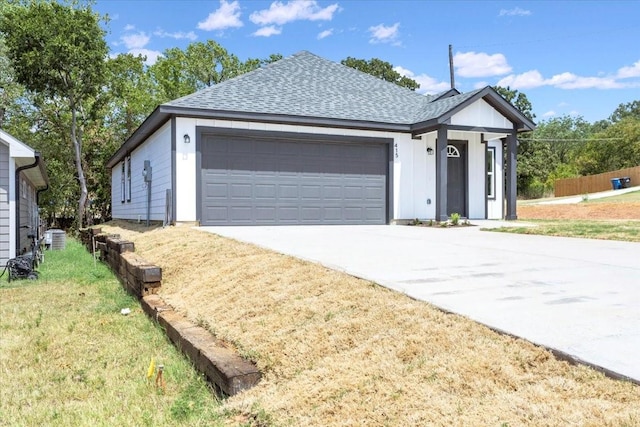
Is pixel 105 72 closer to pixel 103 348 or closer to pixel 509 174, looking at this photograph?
pixel 509 174

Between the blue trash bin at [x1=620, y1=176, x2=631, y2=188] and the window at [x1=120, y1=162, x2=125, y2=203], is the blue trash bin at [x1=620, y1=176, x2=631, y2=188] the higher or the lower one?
the higher one

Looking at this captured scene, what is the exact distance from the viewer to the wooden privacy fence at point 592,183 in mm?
33719

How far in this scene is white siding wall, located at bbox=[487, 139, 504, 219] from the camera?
14.5 metres

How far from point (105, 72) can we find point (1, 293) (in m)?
14.4

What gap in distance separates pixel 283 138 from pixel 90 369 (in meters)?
8.68

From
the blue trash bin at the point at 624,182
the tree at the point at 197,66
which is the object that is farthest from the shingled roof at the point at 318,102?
the blue trash bin at the point at 624,182

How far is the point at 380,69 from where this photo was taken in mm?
41750

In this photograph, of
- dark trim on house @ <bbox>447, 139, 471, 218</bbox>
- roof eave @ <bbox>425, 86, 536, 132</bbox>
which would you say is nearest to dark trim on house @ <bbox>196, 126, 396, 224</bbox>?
roof eave @ <bbox>425, 86, 536, 132</bbox>

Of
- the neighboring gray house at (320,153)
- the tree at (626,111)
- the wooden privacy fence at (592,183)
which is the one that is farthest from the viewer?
the tree at (626,111)

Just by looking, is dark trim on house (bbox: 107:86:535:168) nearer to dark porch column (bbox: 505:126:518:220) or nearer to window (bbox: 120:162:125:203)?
dark porch column (bbox: 505:126:518:220)

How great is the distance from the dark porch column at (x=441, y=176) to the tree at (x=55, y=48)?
13.0 meters

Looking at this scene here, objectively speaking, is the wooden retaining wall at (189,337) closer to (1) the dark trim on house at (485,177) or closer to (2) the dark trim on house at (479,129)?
(2) the dark trim on house at (479,129)

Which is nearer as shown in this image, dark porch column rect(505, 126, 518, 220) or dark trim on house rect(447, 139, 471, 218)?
dark porch column rect(505, 126, 518, 220)

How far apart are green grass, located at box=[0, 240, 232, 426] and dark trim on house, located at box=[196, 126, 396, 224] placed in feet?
16.5
